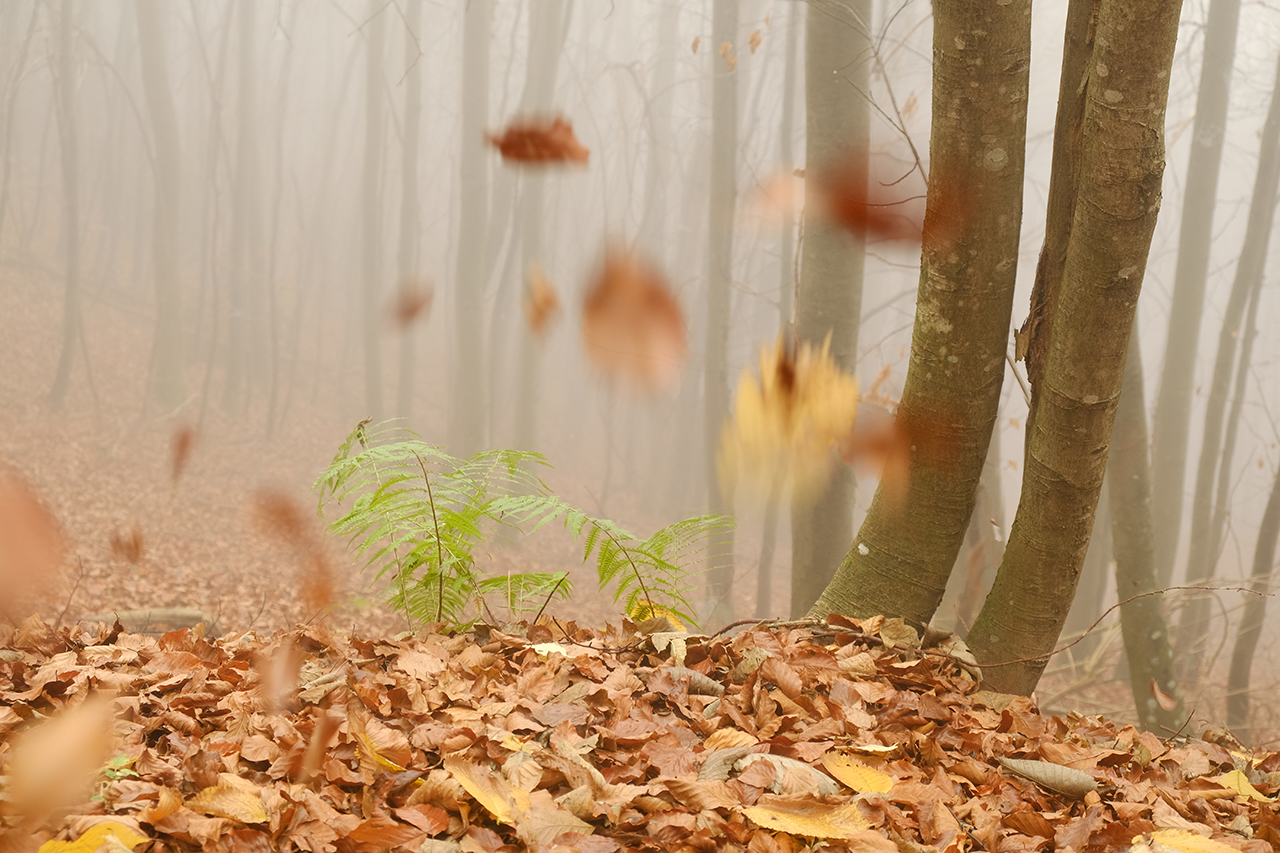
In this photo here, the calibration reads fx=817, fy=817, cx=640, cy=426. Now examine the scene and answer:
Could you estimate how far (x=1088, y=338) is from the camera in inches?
78.1

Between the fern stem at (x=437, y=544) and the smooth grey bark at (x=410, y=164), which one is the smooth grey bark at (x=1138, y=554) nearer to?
the fern stem at (x=437, y=544)

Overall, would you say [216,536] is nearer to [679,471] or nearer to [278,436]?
[278,436]

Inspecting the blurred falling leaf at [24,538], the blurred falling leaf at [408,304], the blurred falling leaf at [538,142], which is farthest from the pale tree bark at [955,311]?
the blurred falling leaf at [408,304]

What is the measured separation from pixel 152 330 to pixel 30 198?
31.3 feet

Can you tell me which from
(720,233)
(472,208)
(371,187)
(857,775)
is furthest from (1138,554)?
(371,187)

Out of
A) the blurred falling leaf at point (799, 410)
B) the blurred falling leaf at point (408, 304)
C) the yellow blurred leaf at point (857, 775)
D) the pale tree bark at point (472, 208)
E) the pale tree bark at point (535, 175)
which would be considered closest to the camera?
the yellow blurred leaf at point (857, 775)

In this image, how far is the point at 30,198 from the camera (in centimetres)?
2230

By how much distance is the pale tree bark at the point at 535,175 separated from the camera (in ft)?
36.4

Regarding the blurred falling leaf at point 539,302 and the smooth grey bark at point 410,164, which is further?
the blurred falling leaf at point 539,302

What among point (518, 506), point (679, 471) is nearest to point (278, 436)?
point (679, 471)

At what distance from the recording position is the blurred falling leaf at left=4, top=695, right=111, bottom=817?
1200 mm

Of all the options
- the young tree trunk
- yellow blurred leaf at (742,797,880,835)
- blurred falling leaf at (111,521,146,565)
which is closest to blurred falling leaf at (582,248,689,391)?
blurred falling leaf at (111,521,146,565)

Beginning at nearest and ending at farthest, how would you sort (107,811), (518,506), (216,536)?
(107,811) → (518,506) → (216,536)

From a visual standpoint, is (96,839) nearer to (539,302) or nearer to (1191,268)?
(1191,268)
